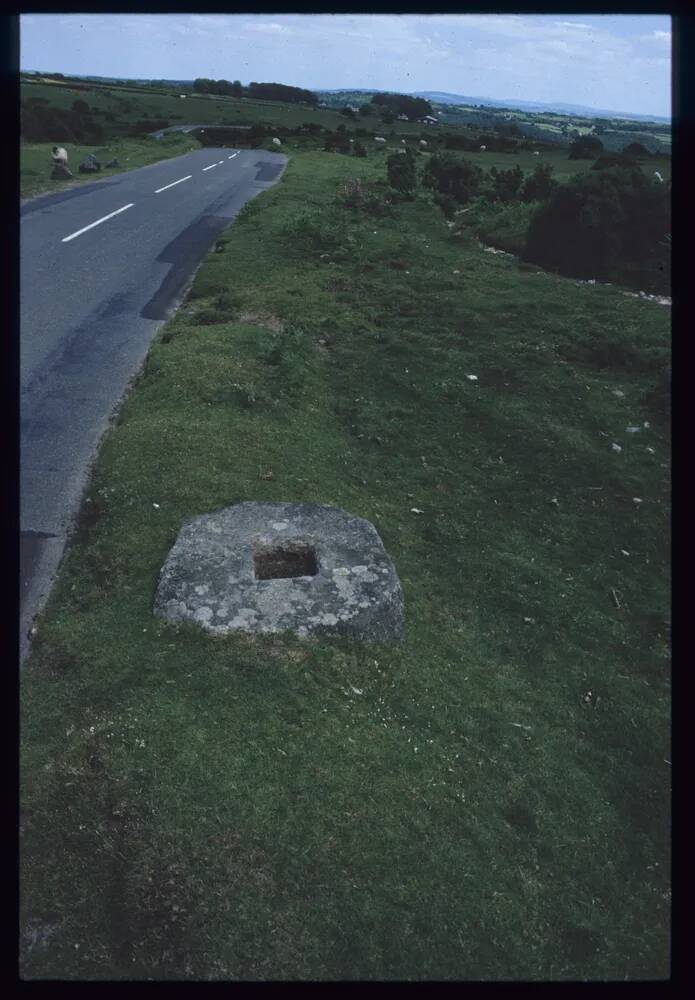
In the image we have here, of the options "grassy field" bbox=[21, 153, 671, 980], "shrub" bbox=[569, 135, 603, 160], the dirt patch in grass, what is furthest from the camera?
"shrub" bbox=[569, 135, 603, 160]

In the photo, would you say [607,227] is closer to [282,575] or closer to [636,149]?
[282,575]

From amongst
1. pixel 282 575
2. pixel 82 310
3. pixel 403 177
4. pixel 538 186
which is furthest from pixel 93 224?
pixel 282 575

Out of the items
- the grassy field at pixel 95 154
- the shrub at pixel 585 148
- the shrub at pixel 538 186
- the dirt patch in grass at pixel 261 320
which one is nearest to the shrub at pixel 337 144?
the grassy field at pixel 95 154

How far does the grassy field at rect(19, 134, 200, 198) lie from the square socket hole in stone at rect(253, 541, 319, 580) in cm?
2081

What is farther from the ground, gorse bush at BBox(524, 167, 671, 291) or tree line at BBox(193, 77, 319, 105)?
tree line at BBox(193, 77, 319, 105)

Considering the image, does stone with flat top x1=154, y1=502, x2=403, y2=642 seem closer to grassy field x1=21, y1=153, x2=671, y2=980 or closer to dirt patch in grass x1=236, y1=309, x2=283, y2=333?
grassy field x1=21, y1=153, x2=671, y2=980

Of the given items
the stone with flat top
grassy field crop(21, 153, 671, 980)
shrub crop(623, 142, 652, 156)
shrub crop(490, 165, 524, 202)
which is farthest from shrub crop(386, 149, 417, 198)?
the stone with flat top

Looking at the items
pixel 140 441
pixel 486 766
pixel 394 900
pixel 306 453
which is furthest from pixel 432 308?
pixel 394 900

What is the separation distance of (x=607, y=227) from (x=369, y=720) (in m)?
17.6

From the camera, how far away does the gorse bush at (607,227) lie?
60.7 ft

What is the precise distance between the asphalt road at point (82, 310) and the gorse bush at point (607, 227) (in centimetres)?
958

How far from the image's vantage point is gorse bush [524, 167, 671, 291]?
60.7ft

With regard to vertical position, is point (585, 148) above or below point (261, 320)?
above

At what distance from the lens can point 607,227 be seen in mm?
18531
